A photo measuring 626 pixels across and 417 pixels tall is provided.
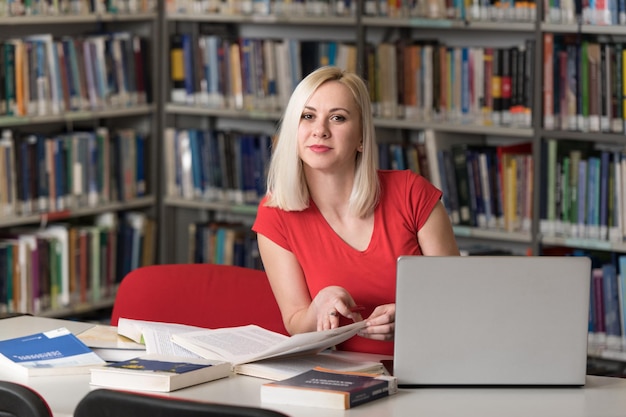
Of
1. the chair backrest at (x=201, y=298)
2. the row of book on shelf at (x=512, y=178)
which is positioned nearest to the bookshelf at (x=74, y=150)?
the row of book on shelf at (x=512, y=178)

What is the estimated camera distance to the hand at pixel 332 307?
2.27m

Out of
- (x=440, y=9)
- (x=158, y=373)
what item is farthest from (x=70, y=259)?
(x=158, y=373)

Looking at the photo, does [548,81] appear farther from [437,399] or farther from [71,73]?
[437,399]

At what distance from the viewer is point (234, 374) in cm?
208

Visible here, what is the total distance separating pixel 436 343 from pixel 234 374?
0.39m

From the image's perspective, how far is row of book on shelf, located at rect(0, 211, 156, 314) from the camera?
165 inches

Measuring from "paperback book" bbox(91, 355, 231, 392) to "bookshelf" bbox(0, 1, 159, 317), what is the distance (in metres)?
2.26

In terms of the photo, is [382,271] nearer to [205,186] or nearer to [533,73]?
[533,73]

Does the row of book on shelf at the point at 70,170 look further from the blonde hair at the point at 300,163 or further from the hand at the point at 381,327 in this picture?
the hand at the point at 381,327

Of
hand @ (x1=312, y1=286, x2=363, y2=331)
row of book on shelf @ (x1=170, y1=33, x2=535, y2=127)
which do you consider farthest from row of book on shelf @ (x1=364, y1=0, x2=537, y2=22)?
hand @ (x1=312, y1=286, x2=363, y2=331)

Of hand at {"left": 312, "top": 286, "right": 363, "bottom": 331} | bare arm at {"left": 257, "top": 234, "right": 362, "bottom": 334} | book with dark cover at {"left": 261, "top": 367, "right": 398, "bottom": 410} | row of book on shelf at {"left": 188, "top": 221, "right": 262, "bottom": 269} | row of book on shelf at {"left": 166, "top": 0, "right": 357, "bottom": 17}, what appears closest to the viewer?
book with dark cover at {"left": 261, "top": 367, "right": 398, "bottom": 410}

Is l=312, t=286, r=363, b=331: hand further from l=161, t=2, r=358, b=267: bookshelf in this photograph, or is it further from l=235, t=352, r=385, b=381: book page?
l=161, t=2, r=358, b=267: bookshelf

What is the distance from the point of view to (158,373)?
6.39 ft

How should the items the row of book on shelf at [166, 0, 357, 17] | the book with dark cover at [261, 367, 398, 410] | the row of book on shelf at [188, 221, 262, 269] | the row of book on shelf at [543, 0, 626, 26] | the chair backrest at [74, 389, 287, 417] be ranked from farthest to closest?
1. the row of book on shelf at [188, 221, 262, 269]
2. the row of book on shelf at [166, 0, 357, 17]
3. the row of book on shelf at [543, 0, 626, 26]
4. the book with dark cover at [261, 367, 398, 410]
5. the chair backrest at [74, 389, 287, 417]
